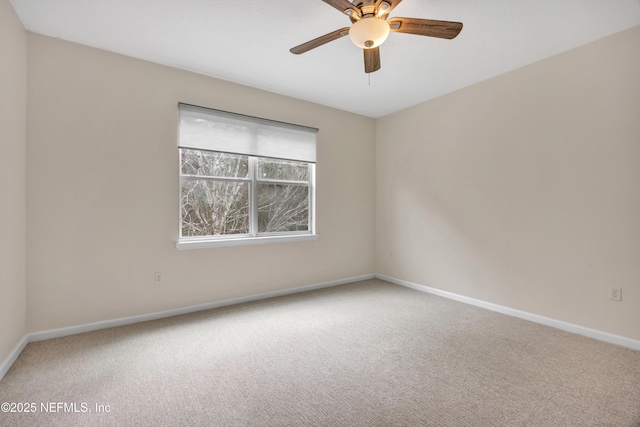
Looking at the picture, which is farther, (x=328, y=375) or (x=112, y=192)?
(x=112, y=192)

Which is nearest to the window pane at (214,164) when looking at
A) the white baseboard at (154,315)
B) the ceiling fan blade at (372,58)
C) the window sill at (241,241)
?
the window sill at (241,241)

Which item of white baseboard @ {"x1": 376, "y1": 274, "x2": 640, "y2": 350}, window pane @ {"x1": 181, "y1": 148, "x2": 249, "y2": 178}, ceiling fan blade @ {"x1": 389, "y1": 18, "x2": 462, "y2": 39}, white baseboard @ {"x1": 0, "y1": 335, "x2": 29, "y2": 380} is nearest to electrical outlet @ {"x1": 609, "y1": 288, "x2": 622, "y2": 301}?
white baseboard @ {"x1": 376, "y1": 274, "x2": 640, "y2": 350}

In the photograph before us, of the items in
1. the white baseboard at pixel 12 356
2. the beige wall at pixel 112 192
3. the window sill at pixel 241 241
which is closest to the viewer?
the white baseboard at pixel 12 356

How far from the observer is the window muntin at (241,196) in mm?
3242

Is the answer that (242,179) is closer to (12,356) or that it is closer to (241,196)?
(241,196)

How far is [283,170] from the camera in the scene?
12.8 ft

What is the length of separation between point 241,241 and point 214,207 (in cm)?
51

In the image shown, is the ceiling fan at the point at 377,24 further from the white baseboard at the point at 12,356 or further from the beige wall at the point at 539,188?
the white baseboard at the point at 12,356

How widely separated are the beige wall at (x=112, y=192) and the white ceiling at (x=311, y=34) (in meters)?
0.25

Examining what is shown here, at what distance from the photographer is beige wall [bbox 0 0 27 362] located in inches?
78.8

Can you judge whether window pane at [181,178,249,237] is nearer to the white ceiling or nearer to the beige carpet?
the beige carpet

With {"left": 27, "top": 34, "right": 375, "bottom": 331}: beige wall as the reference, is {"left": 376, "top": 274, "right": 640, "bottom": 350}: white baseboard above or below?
→ below

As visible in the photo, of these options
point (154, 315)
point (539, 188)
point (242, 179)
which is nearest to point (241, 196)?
point (242, 179)

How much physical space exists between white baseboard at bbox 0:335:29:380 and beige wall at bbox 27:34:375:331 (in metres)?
0.14
